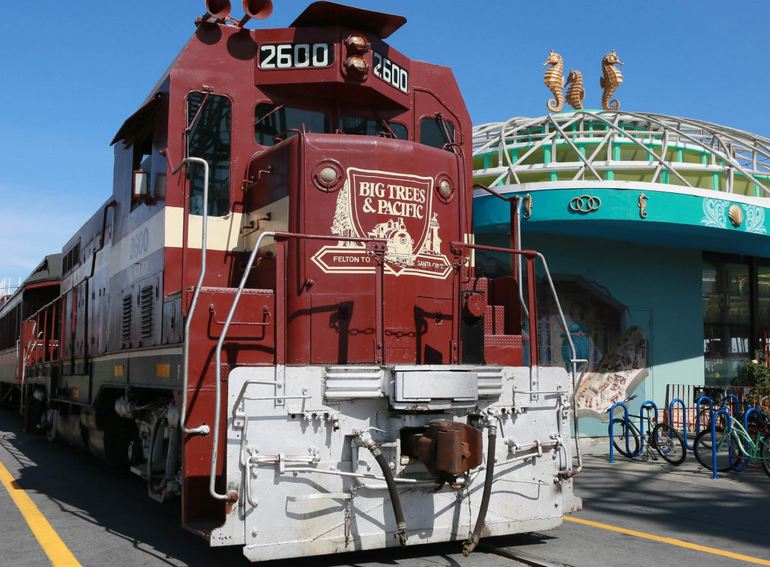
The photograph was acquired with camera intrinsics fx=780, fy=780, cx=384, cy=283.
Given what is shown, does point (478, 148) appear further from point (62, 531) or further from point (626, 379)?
point (62, 531)

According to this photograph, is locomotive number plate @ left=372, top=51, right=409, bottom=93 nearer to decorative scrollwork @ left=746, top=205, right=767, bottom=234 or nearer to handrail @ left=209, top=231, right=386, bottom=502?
handrail @ left=209, top=231, right=386, bottom=502

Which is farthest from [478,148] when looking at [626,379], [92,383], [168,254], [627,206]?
[168,254]

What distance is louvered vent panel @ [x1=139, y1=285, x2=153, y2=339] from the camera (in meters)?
6.62

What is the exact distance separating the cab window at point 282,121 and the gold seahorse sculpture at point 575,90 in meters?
13.5

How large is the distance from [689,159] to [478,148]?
465cm

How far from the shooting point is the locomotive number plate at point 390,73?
6281mm

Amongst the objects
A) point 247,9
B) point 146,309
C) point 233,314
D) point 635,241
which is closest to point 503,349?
point 233,314

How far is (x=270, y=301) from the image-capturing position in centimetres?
539

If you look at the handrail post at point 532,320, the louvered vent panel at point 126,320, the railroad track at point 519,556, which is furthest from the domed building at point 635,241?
the railroad track at point 519,556

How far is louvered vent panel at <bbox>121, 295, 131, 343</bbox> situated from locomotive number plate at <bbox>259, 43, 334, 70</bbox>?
Answer: 2676 mm

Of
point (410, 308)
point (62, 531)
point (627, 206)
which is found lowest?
point (62, 531)

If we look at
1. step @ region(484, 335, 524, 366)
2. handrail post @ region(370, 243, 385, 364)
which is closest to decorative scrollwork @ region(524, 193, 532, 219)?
step @ region(484, 335, 524, 366)

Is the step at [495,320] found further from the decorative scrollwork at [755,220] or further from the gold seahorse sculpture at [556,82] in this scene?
the gold seahorse sculpture at [556,82]

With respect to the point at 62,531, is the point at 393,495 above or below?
above
